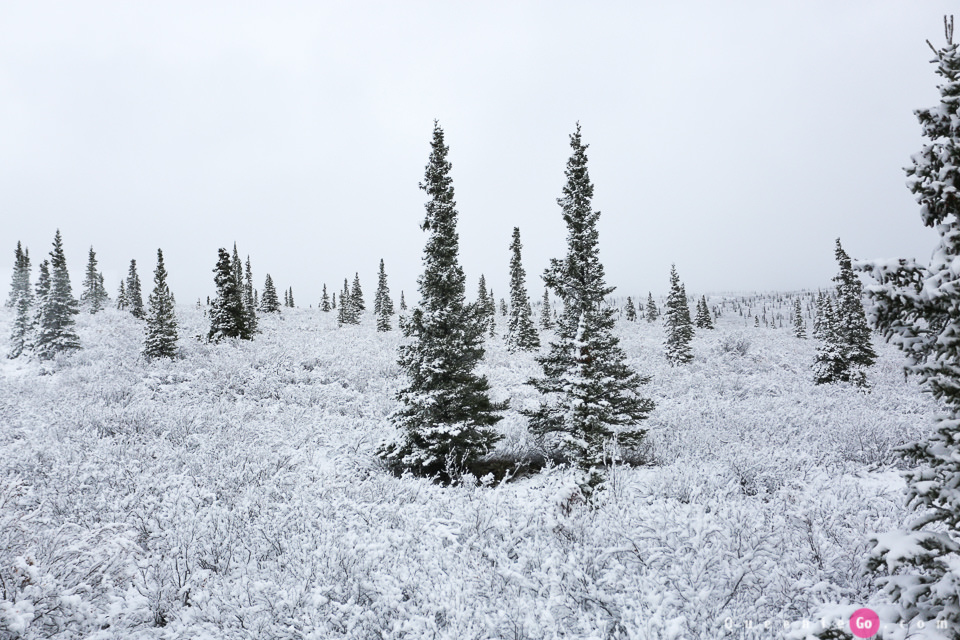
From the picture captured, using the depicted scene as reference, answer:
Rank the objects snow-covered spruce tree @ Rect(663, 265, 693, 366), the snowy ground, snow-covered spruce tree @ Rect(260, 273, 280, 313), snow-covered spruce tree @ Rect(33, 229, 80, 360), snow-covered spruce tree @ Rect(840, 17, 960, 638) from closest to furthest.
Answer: snow-covered spruce tree @ Rect(840, 17, 960, 638) < the snowy ground < snow-covered spruce tree @ Rect(33, 229, 80, 360) < snow-covered spruce tree @ Rect(663, 265, 693, 366) < snow-covered spruce tree @ Rect(260, 273, 280, 313)

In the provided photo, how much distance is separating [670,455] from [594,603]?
24.3ft

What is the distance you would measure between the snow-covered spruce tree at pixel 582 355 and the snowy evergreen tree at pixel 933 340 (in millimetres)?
6445

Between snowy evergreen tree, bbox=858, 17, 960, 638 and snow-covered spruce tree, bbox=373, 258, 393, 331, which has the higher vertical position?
snow-covered spruce tree, bbox=373, 258, 393, 331

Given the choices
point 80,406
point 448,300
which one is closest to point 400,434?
point 448,300

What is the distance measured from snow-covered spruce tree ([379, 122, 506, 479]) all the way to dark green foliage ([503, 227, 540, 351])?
25.0 metres

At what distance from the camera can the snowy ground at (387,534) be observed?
4.77 m

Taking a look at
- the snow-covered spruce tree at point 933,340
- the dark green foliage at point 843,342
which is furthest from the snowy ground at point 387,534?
the dark green foliage at point 843,342

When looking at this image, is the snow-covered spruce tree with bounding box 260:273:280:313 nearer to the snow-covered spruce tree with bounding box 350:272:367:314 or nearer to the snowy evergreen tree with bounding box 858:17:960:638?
the snow-covered spruce tree with bounding box 350:272:367:314

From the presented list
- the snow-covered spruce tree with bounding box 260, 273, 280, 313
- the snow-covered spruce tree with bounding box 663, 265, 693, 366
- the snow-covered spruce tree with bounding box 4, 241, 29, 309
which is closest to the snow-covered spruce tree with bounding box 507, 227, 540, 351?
the snow-covered spruce tree with bounding box 663, 265, 693, 366

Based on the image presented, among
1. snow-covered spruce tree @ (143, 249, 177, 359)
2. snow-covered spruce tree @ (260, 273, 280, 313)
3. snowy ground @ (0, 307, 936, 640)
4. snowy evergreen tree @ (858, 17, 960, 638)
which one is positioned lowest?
snowy ground @ (0, 307, 936, 640)

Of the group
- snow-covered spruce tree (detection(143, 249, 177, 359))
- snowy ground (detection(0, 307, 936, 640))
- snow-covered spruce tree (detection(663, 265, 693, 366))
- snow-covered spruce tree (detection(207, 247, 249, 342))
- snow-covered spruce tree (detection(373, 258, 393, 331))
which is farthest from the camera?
snow-covered spruce tree (detection(373, 258, 393, 331))

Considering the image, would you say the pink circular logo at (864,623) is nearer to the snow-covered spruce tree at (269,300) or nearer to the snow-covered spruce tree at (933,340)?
the snow-covered spruce tree at (933,340)

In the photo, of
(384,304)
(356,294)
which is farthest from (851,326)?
(356,294)

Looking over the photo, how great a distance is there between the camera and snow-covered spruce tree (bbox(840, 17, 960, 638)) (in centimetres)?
313
